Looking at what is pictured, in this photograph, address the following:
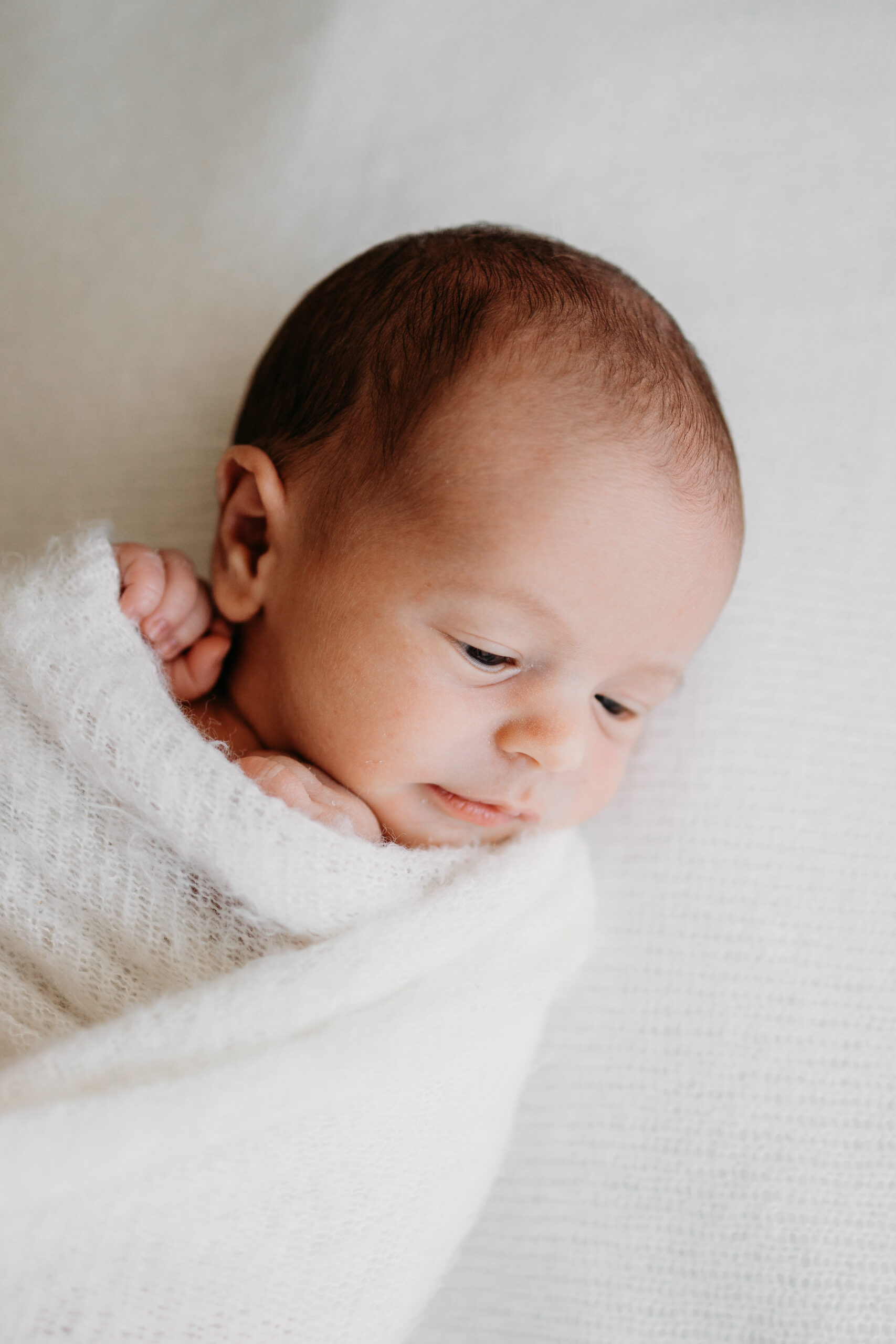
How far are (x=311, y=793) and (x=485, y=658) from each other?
0.68 feet

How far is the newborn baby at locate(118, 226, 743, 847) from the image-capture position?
0.86 m

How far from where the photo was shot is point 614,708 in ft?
3.30

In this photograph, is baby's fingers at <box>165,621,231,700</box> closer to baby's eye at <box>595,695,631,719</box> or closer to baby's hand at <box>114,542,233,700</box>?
baby's hand at <box>114,542,233,700</box>

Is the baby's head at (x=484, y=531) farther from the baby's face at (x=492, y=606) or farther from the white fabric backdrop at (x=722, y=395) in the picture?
the white fabric backdrop at (x=722, y=395)

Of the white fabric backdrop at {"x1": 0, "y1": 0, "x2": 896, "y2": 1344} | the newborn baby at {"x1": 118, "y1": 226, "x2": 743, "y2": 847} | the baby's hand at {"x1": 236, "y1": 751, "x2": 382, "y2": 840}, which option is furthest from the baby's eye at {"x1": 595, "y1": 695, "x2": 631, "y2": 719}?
the baby's hand at {"x1": 236, "y1": 751, "x2": 382, "y2": 840}

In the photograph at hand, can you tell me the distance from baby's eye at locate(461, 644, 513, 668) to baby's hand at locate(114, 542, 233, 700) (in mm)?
302

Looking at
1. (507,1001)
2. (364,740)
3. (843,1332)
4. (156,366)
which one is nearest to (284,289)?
(156,366)

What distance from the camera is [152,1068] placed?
2.45 ft

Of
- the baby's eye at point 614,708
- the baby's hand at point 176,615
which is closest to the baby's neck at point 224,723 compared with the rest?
the baby's hand at point 176,615

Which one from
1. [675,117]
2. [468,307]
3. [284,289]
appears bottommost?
[284,289]

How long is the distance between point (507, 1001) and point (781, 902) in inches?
14.9

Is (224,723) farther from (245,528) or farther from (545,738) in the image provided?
(545,738)

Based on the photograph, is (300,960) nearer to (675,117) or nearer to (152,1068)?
(152,1068)

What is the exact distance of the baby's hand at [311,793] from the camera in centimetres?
87
